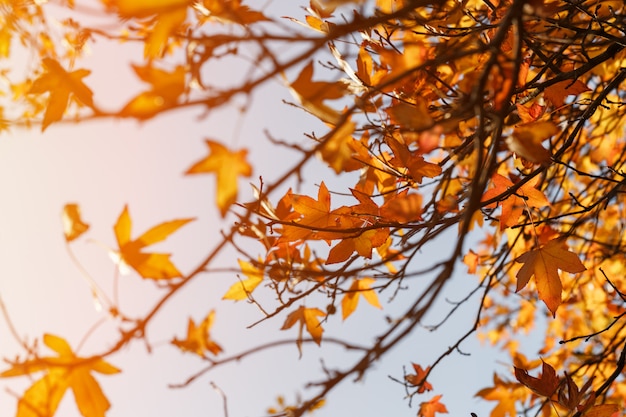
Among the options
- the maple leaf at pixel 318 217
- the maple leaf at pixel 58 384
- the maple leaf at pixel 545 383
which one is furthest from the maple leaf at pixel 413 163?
the maple leaf at pixel 58 384

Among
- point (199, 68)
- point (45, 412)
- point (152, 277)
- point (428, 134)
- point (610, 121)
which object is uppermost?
point (610, 121)

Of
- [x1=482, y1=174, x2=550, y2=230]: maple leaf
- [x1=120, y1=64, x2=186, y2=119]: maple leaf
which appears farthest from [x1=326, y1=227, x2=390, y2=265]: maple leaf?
[x1=120, y1=64, x2=186, y2=119]: maple leaf

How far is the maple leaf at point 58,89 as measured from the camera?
1.05 meters

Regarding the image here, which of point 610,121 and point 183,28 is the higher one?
point 610,121

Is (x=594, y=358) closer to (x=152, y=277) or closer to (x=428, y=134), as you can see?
(x=428, y=134)

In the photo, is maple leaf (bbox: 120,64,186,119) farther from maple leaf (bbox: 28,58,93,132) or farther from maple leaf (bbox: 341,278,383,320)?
maple leaf (bbox: 341,278,383,320)

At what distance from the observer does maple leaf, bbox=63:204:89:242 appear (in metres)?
1.09

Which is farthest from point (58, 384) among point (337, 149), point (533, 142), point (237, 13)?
point (533, 142)

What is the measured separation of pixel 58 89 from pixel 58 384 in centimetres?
74

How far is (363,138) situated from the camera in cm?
203

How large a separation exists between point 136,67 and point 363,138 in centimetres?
132

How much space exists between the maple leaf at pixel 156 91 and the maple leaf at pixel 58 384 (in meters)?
0.59

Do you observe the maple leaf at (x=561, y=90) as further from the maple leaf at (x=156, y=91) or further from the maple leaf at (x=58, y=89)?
the maple leaf at (x=58, y=89)

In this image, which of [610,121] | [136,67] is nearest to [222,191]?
Answer: [136,67]
